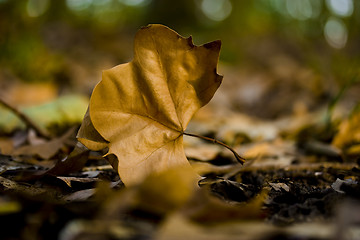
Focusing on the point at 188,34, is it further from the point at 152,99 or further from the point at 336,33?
the point at 152,99

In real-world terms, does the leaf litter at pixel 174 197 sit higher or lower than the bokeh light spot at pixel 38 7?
lower

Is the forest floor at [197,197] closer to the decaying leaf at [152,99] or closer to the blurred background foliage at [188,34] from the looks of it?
the decaying leaf at [152,99]

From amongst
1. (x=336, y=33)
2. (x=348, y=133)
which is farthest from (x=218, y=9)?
(x=348, y=133)

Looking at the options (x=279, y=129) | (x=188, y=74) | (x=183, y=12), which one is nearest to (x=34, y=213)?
(x=188, y=74)

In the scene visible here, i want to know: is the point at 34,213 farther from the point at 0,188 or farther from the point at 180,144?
the point at 180,144

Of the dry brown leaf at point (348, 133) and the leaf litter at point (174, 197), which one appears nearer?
the leaf litter at point (174, 197)

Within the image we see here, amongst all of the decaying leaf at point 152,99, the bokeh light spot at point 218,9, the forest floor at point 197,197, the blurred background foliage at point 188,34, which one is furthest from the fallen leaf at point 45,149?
the bokeh light spot at point 218,9

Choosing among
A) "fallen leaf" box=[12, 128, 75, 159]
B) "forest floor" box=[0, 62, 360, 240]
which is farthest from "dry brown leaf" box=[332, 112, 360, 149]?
"fallen leaf" box=[12, 128, 75, 159]
